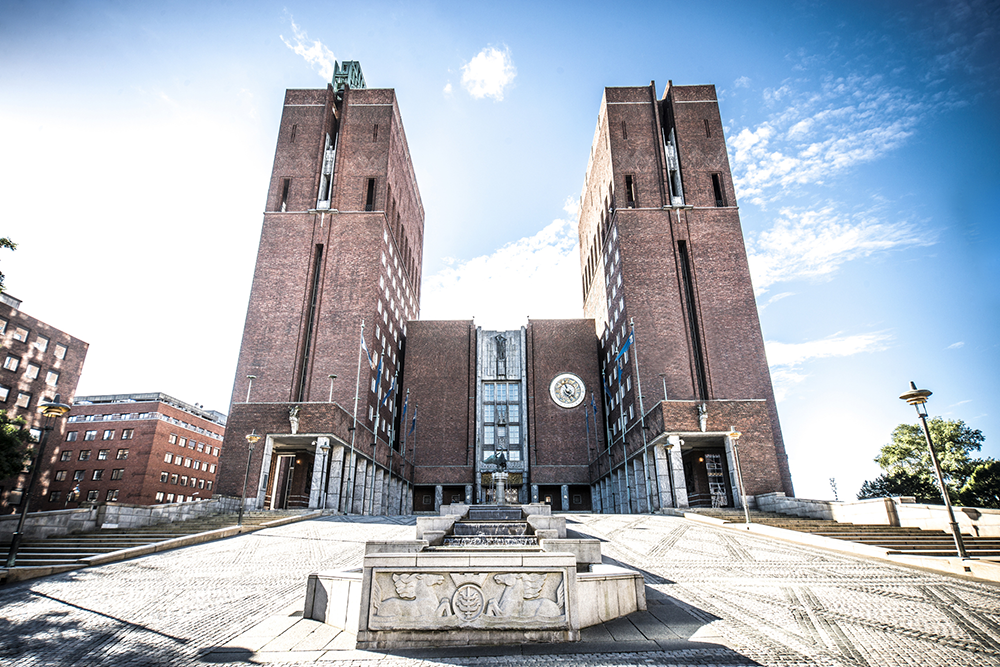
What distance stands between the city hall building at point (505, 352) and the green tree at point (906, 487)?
44.5 ft

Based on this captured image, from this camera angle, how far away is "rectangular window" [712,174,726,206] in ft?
146

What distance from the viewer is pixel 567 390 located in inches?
2009

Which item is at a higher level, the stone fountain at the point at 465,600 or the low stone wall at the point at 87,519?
the low stone wall at the point at 87,519

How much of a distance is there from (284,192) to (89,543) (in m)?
35.9

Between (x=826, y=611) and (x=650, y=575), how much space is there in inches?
142

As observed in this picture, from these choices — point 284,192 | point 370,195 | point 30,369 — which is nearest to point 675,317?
point 370,195

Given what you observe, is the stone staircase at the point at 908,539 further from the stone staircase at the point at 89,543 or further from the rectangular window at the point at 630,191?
the rectangular window at the point at 630,191

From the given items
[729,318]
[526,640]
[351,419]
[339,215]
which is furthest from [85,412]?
[526,640]

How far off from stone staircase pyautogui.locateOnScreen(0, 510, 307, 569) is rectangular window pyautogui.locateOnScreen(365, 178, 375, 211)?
31.9 m

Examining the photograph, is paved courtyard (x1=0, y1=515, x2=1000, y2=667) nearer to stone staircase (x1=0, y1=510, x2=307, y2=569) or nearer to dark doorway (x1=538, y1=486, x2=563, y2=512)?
stone staircase (x1=0, y1=510, x2=307, y2=569)

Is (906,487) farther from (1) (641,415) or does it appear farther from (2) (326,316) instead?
(2) (326,316)

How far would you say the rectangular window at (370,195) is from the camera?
154ft

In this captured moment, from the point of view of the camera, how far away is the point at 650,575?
1045 centimetres

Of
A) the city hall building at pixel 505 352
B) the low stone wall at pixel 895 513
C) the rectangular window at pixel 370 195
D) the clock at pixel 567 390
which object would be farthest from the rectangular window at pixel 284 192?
the low stone wall at pixel 895 513
